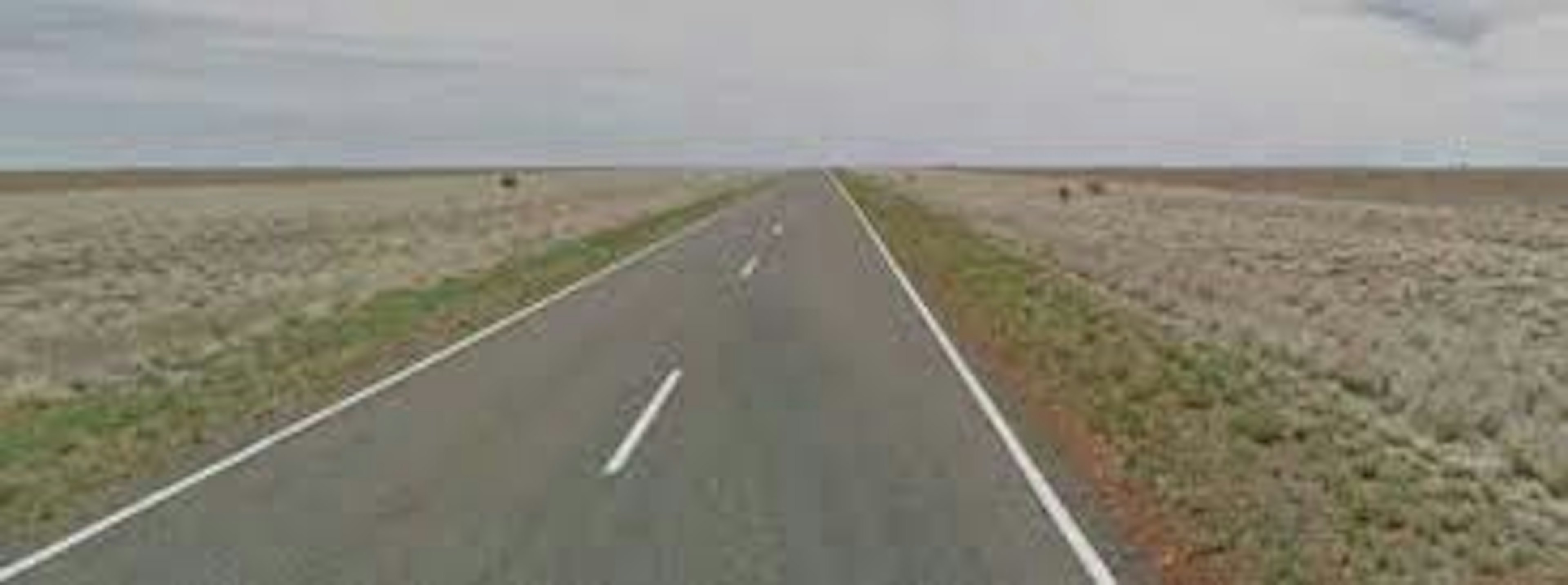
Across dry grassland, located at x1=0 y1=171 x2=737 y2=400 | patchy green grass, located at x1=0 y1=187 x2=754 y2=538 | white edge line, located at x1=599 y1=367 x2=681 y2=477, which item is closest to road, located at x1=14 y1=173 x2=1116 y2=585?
white edge line, located at x1=599 y1=367 x2=681 y2=477

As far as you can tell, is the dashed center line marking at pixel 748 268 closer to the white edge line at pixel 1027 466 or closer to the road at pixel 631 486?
the white edge line at pixel 1027 466

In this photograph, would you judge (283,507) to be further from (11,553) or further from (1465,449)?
(1465,449)

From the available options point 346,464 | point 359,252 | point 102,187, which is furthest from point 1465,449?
point 102,187

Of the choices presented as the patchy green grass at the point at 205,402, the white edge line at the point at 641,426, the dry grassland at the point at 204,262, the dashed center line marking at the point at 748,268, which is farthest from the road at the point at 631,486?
the dashed center line marking at the point at 748,268

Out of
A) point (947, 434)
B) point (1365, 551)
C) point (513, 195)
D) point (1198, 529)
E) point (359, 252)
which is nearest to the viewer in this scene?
point (1365, 551)

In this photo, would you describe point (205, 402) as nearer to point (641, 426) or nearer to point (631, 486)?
point (641, 426)

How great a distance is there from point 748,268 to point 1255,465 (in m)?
16.3

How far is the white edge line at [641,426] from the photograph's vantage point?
30.5ft

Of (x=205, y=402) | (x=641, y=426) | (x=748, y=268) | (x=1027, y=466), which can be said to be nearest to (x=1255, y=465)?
(x=1027, y=466)

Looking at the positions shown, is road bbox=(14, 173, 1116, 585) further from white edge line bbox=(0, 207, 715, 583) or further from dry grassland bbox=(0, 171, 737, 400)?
dry grassland bbox=(0, 171, 737, 400)

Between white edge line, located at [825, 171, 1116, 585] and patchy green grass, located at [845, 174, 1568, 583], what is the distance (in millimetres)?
318

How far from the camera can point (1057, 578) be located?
6.79 m

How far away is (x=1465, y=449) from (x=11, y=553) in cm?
949

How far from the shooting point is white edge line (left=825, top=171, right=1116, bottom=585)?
280 inches
